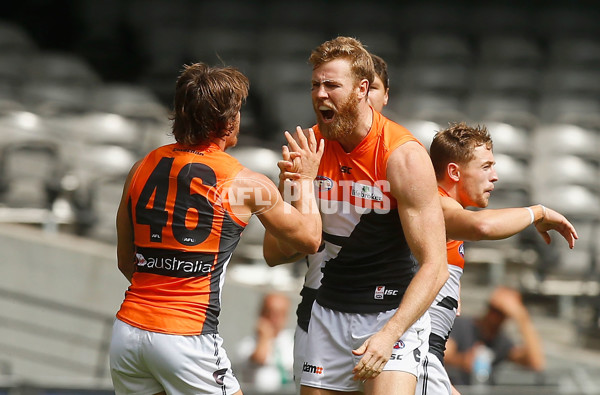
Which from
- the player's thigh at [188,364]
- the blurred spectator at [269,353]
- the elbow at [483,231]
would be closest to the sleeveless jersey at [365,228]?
the elbow at [483,231]

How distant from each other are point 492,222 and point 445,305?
58cm

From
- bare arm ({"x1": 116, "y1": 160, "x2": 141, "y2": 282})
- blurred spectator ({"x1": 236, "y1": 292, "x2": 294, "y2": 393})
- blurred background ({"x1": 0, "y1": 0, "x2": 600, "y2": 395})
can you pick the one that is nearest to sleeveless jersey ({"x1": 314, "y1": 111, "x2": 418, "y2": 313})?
bare arm ({"x1": 116, "y1": 160, "x2": 141, "y2": 282})

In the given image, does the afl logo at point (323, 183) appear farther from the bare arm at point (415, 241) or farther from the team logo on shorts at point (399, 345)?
the team logo on shorts at point (399, 345)

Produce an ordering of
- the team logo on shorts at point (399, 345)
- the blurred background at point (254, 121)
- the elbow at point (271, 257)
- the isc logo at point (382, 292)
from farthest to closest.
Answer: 1. the blurred background at point (254, 121)
2. the elbow at point (271, 257)
3. the isc logo at point (382, 292)
4. the team logo on shorts at point (399, 345)

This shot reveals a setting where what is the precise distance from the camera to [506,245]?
33.0ft

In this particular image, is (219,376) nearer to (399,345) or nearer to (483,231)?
(399,345)

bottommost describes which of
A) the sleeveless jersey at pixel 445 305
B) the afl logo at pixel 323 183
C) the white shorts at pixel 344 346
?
the white shorts at pixel 344 346

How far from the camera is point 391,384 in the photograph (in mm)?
3336

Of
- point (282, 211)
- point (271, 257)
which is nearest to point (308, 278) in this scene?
point (271, 257)

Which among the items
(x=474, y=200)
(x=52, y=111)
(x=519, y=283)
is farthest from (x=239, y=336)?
(x=474, y=200)

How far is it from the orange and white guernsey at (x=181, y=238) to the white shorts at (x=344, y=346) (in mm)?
591

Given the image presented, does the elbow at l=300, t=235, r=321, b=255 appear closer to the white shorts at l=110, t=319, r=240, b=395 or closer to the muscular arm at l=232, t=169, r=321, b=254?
the muscular arm at l=232, t=169, r=321, b=254

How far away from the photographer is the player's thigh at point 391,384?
333cm

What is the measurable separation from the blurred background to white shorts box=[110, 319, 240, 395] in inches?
209
